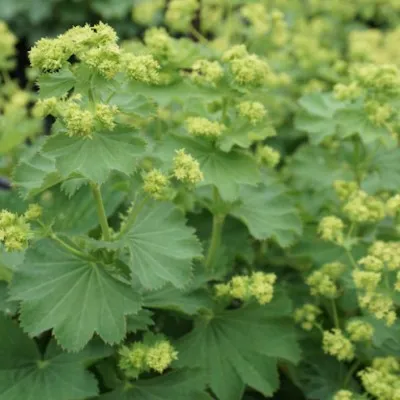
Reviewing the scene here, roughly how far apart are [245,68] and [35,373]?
1020 mm

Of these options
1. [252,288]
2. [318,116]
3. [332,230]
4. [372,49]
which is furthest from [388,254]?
[372,49]

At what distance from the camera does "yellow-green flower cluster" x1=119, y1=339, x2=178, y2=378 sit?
1.79m

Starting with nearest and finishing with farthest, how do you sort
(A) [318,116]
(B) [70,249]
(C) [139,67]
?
(C) [139,67] → (B) [70,249] → (A) [318,116]

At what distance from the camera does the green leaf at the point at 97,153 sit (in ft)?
5.20

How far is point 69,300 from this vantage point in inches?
68.7

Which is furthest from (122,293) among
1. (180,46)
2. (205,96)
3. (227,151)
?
(180,46)

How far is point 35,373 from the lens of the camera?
6.21 feet

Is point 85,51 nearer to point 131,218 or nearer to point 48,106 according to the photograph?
point 48,106

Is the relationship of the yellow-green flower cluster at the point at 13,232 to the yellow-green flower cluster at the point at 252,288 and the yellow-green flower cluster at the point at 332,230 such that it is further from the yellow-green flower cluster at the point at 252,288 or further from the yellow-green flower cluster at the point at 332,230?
the yellow-green flower cluster at the point at 332,230

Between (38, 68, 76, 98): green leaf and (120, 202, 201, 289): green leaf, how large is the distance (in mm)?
407

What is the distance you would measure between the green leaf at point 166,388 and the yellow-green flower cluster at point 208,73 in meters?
0.84

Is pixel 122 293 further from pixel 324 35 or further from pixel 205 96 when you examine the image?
pixel 324 35

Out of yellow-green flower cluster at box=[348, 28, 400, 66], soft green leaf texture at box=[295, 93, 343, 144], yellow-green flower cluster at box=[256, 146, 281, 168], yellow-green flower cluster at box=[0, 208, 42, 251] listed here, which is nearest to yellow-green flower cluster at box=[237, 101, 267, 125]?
yellow-green flower cluster at box=[256, 146, 281, 168]

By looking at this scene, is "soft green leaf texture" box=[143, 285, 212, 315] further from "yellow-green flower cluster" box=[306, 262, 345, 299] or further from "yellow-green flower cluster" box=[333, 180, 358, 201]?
"yellow-green flower cluster" box=[333, 180, 358, 201]
